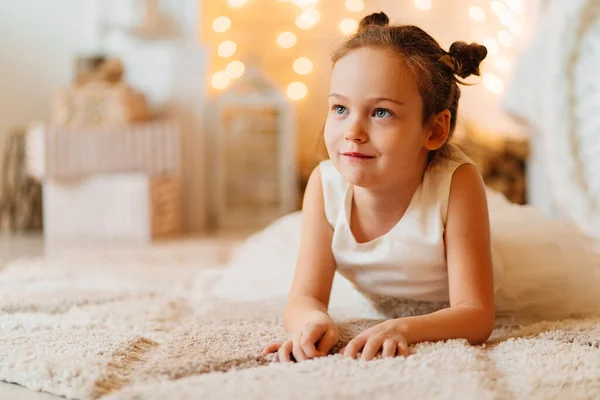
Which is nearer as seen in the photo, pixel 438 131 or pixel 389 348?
pixel 389 348

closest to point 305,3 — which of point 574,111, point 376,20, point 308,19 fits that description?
point 308,19

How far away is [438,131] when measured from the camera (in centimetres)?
105

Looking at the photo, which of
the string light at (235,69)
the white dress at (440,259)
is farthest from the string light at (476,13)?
the white dress at (440,259)

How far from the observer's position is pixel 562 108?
211cm

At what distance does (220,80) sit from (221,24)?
0.93 ft

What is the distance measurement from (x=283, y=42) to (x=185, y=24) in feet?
1.88

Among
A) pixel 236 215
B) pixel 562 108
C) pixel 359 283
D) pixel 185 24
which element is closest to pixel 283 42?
pixel 185 24

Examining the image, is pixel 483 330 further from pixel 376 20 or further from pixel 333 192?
pixel 376 20

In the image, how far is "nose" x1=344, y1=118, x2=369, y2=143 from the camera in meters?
0.96

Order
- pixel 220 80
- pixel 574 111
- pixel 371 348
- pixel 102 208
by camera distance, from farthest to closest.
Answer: pixel 220 80
pixel 102 208
pixel 574 111
pixel 371 348

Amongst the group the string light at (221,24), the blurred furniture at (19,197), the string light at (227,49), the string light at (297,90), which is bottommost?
the blurred furniture at (19,197)

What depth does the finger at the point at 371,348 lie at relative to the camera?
853mm

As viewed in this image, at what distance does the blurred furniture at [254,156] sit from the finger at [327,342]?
2.43 meters

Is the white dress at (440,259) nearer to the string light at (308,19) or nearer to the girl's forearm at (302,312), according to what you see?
the girl's forearm at (302,312)
